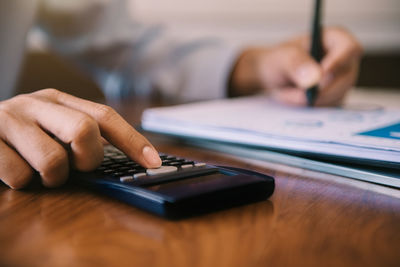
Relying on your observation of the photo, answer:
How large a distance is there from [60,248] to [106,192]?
0.08 meters

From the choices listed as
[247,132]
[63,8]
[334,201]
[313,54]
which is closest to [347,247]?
[334,201]

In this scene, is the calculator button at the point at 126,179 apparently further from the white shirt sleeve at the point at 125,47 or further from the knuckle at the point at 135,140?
the white shirt sleeve at the point at 125,47

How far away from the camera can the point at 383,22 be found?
4.41 feet

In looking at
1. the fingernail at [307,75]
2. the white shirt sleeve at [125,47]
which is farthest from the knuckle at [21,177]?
the white shirt sleeve at [125,47]

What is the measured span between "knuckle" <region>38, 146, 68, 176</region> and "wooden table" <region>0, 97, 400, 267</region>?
0.7 inches

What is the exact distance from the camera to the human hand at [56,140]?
28cm

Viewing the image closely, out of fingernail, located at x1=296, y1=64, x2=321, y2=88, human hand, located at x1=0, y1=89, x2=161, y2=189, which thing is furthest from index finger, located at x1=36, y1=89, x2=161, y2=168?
fingernail, located at x1=296, y1=64, x2=321, y2=88

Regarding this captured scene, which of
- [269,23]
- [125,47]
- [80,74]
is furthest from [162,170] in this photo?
[269,23]

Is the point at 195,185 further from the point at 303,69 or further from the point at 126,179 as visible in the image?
the point at 303,69

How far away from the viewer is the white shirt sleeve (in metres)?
0.90

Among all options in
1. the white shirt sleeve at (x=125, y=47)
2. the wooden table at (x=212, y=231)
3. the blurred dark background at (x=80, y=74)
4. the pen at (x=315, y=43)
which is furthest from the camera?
the blurred dark background at (x=80, y=74)

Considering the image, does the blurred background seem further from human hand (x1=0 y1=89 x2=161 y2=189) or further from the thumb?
human hand (x1=0 y1=89 x2=161 y2=189)

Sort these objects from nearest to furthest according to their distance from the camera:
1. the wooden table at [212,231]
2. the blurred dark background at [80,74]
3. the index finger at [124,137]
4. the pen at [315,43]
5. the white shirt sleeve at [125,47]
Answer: the wooden table at [212,231]
the index finger at [124,137]
the pen at [315,43]
the white shirt sleeve at [125,47]
the blurred dark background at [80,74]

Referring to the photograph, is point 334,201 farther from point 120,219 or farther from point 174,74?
point 174,74
